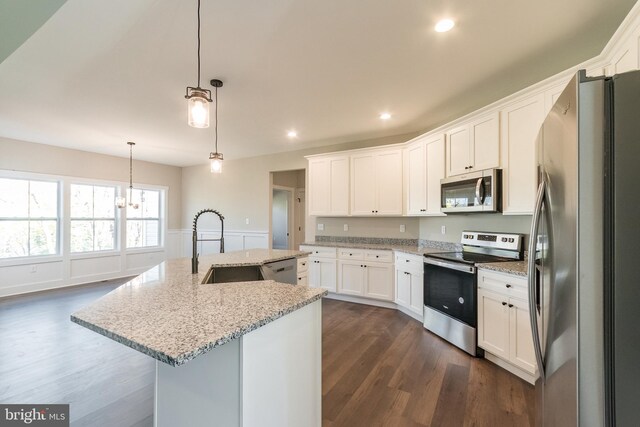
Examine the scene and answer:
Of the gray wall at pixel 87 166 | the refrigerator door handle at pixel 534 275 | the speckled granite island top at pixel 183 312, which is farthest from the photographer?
the gray wall at pixel 87 166

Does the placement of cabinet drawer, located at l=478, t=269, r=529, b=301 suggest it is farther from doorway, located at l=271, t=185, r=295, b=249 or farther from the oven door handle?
doorway, located at l=271, t=185, r=295, b=249

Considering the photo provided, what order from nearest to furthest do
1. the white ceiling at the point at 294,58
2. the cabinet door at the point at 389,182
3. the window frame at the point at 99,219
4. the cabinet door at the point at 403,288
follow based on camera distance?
the white ceiling at the point at 294,58, the cabinet door at the point at 403,288, the cabinet door at the point at 389,182, the window frame at the point at 99,219

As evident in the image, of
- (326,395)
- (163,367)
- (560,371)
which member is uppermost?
(560,371)

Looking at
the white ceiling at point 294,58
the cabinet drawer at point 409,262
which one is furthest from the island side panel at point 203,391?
the cabinet drawer at point 409,262

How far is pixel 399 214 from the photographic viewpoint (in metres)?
4.05

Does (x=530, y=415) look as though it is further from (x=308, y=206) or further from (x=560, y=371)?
(x=308, y=206)

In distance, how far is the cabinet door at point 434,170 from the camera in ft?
11.0

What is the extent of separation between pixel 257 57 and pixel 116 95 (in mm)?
1820

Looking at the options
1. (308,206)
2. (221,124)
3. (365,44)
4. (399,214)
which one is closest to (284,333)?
(365,44)

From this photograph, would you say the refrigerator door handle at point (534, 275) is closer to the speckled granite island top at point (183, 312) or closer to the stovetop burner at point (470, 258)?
the speckled granite island top at point (183, 312)

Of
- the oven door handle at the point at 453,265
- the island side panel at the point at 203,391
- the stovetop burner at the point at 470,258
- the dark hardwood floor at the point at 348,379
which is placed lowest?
the dark hardwood floor at the point at 348,379

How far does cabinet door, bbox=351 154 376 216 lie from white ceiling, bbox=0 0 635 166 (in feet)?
2.21

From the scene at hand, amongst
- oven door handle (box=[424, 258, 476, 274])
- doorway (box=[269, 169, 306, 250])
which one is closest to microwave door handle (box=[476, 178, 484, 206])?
oven door handle (box=[424, 258, 476, 274])

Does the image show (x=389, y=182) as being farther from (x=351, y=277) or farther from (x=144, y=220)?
(x=144, y=220)
